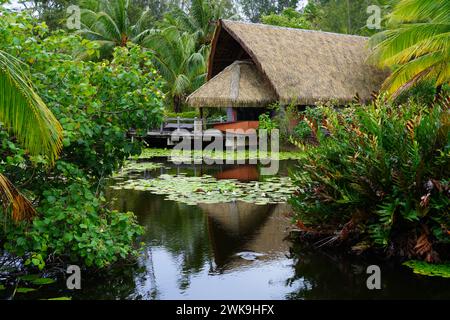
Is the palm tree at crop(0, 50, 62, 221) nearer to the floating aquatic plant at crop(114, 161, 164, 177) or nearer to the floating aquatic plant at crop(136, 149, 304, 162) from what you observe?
the floating aquatic plant at crop(114, 161, 164, 177)

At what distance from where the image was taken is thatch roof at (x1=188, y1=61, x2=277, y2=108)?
17.4 metres

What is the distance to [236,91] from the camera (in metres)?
17.5

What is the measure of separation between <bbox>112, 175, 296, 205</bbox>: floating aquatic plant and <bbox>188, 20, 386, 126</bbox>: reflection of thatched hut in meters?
7.20

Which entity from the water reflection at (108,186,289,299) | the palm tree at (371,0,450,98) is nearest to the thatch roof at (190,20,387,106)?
the palm tree at (371,0,450,98)

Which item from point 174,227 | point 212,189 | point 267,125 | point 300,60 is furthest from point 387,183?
point 300,60

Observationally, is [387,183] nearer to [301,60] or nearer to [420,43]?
[420,43]

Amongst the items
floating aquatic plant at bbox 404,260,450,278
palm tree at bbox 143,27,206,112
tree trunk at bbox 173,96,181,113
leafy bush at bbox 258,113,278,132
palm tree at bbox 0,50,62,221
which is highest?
palm tree at bbox 143,27,206,112

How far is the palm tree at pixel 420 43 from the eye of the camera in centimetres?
933

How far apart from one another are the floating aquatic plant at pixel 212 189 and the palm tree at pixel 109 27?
12.3m

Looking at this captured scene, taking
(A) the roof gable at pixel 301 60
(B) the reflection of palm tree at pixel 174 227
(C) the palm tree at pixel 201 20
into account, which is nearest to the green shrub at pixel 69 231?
(B) the reflection of palm tree at pixel 174 227

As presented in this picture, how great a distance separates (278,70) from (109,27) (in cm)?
825
